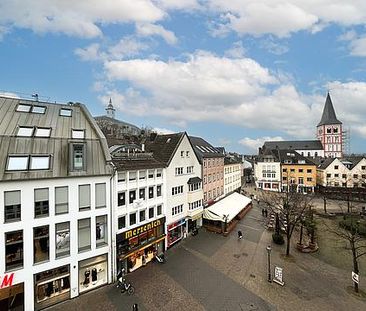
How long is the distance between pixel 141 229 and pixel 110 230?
4159mm

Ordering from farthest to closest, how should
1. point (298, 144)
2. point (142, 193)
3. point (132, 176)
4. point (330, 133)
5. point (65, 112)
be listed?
point (330, 133)
point (298, 144)
point (142, 193)
point (132, 176)
point (65, 112)

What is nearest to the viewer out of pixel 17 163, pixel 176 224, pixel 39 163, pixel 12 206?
pixel 12 206

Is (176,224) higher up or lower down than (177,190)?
lower down

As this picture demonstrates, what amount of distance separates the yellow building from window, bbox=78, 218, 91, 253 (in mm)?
63954

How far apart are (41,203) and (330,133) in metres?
132

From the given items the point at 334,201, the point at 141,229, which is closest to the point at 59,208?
the point at 141,229

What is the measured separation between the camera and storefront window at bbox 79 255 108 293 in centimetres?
2109

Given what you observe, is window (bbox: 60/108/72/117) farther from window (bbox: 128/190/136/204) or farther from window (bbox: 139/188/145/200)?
window (bbox: 139/188/145/200)

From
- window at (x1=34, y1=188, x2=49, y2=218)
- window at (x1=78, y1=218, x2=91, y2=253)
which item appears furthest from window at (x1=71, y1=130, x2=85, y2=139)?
window at (x1=78, y1=218, x2=91, y2=253)

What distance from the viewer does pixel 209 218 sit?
3778 centimetres

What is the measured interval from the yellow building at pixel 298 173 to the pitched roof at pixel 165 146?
4993 centimetres

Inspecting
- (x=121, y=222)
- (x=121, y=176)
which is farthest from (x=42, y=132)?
(x=121, y=222)

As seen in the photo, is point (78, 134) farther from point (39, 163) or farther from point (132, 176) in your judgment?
point (132, 176)

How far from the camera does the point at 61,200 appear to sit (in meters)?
19.8
